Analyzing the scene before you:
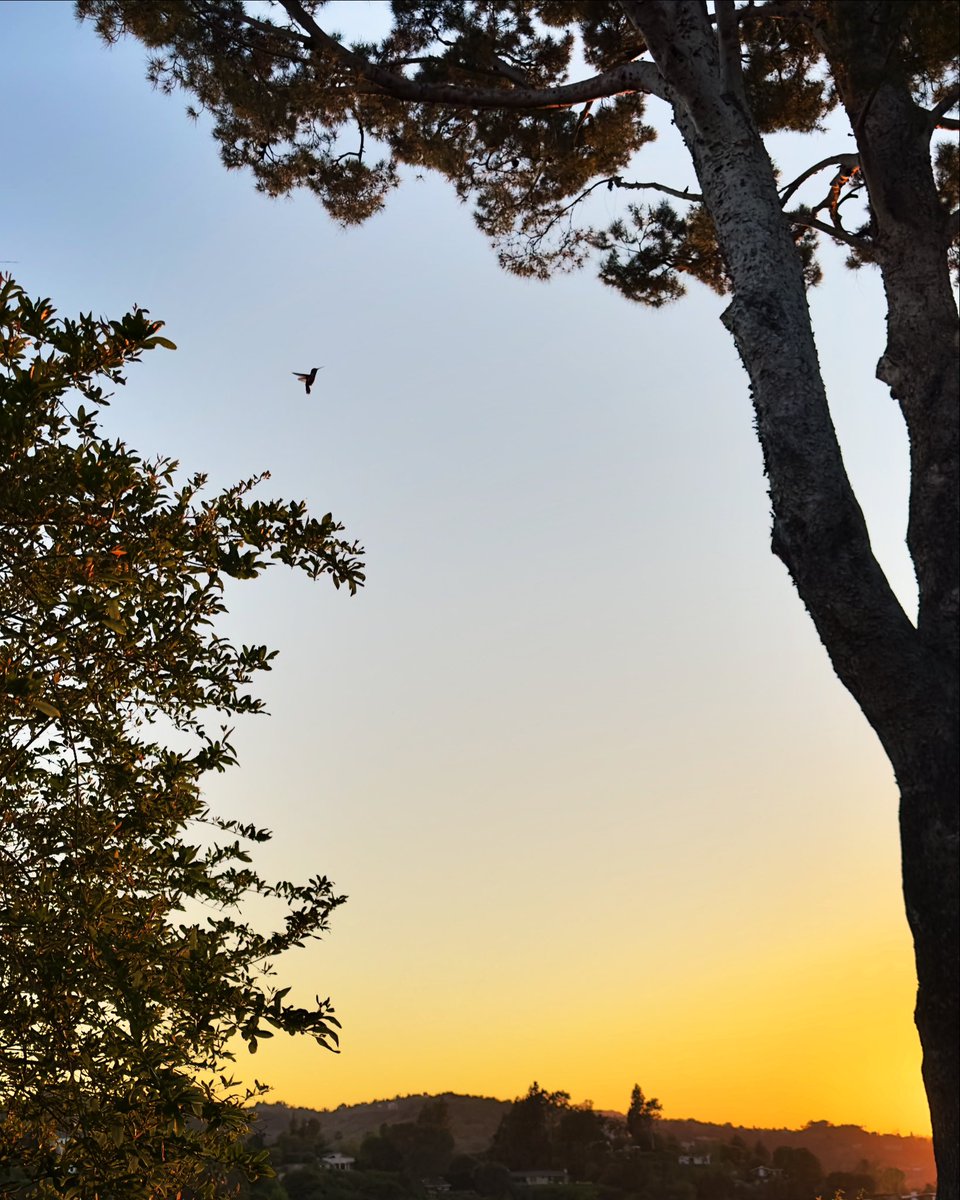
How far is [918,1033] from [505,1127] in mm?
49552

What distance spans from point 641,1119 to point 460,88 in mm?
50307

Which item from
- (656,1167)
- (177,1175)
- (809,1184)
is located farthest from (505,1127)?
A: (177,1175)

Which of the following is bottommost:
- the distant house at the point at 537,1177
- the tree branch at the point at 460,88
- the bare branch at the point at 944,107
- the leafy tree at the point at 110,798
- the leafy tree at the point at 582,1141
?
the distant house at the point at 537,1177

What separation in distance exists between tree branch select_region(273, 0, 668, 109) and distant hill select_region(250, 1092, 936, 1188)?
136ft

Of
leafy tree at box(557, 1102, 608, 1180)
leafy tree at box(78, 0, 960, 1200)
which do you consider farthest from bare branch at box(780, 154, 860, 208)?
leafy tree at box(557, 1102, 608, 1180)

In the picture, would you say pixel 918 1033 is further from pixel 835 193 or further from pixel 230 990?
pixel 835 193

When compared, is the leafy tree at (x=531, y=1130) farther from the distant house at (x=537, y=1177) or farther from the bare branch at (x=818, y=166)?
the bare branch at (x=818, y=166)

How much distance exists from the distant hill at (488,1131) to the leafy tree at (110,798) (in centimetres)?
4272

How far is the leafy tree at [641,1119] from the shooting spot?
2008 inches

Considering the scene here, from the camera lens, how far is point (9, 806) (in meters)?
4.97

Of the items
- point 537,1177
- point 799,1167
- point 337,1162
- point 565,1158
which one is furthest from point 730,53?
point 799,1167

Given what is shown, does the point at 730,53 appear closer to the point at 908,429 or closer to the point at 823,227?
the point at 823,227

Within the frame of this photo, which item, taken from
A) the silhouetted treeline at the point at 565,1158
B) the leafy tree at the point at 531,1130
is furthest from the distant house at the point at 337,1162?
the leafy tree at the point at 531,1130

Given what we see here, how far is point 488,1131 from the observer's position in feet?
175
